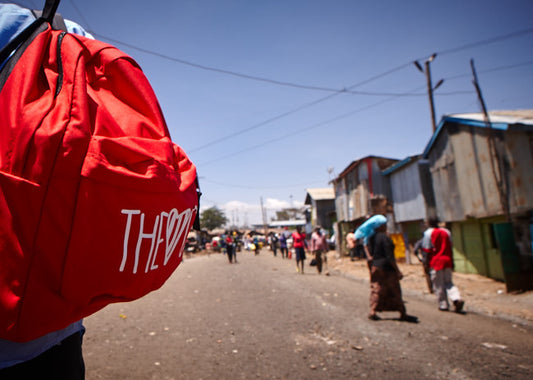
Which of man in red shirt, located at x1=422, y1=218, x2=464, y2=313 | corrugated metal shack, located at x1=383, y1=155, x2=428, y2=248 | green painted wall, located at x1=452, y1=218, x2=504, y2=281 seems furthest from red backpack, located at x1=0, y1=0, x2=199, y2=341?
corrugated metal shack, located at x1=383, y1=155, x2=428, y2=248

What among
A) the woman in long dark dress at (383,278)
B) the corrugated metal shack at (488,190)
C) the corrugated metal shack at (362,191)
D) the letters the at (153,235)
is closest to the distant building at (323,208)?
the corrugated metal shack at (362,191)

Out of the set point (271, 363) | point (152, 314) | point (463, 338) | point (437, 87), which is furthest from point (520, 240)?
point (437, 87)

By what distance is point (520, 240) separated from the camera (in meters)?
8.39

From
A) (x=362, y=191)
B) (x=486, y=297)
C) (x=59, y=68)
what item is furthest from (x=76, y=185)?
(x=362, y=191)

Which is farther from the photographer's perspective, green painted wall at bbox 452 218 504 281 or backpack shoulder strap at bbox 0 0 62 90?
green painted wall at bbox 452 218 504 281

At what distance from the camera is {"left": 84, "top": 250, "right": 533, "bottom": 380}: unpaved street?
338cm

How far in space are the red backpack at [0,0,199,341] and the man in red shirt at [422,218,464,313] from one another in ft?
21.7

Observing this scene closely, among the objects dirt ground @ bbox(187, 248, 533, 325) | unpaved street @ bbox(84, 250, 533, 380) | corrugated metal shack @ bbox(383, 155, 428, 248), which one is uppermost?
corrugated metal shack @ bbox(383, 155, 428, 248)

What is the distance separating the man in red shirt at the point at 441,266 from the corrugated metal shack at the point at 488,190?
269 cm

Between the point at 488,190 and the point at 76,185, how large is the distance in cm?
1137

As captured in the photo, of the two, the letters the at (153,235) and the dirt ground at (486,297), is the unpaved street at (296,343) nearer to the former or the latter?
the dirt ground at (486,297)

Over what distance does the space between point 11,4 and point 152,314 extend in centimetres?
602

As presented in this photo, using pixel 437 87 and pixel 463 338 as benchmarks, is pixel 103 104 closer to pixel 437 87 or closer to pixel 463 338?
pixel 463 338

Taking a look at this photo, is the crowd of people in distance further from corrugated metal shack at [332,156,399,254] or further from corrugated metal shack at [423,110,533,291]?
corrugated metal shack at [332,156,399,254]
